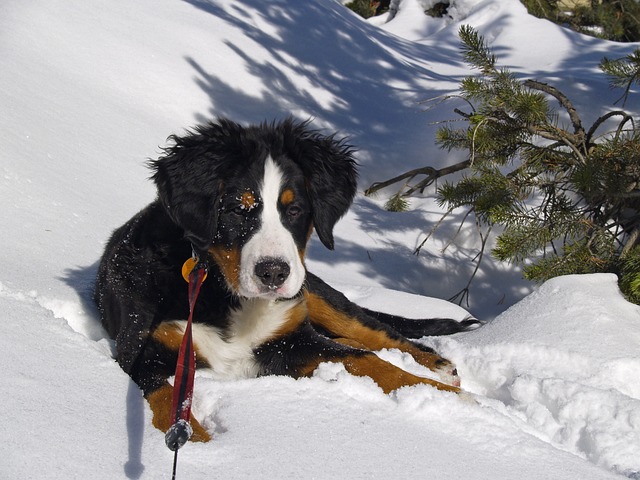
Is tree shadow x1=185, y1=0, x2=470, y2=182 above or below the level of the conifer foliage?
below

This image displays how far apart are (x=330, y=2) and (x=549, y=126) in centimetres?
814

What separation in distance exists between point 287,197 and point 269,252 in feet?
1.16

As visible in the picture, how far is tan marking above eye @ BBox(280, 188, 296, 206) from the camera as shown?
3002 mm

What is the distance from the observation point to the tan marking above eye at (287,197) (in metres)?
3.00

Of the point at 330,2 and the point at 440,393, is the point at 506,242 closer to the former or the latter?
the point at 440,393

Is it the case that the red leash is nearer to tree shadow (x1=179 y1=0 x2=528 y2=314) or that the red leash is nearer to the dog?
the dog

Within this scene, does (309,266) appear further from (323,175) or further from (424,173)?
(323,175)

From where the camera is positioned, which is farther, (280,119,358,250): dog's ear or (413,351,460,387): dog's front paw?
(413,351,460,387): dog's front paw

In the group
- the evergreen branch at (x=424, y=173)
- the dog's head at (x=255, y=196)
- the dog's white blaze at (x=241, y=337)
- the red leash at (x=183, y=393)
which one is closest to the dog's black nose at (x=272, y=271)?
the dog's head at (x=255, y=196)

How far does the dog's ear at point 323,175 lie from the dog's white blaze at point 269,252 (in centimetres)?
33

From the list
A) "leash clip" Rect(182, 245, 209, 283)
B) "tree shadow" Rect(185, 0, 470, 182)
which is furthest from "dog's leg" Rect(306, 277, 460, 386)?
"tree shadow" Rect(185, 0, 470, 182)

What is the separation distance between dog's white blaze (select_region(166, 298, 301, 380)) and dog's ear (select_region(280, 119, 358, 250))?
382 millimetres

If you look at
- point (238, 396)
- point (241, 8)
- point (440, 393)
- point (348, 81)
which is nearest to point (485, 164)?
point (440, 393)

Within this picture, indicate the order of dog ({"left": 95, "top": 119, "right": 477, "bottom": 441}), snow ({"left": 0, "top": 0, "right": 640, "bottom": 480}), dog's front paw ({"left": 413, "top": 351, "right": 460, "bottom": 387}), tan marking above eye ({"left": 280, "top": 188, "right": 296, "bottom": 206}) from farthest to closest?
dog's front paw ({"left": 413, "top": 351, "right": 460, "bottom": 387}) < tan marking above eye ({"left": 280, "top": 188, "right": 296, "bottom": 206}) < dog ({"left": 95, "top": 119, "right": 477, "bottom": 441}) < snow ({"left": 0, "top": 0, "right": 640, "bottom": 480})
